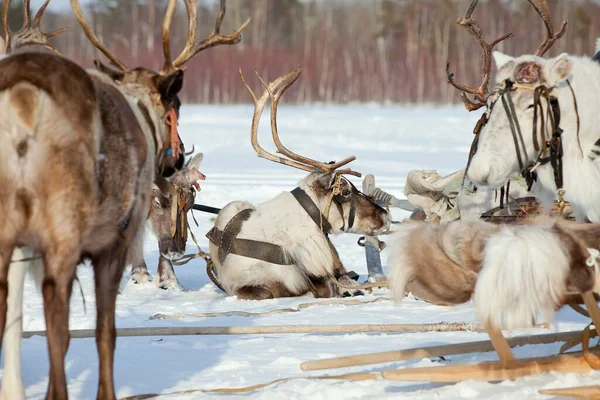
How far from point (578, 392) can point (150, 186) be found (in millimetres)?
1877

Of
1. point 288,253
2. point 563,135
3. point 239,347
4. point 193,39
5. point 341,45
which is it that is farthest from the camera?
point 341,45

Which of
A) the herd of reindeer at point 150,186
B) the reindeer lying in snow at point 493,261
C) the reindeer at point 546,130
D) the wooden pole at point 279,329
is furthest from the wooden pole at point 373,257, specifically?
the reindeer lying in snow at point 493,261

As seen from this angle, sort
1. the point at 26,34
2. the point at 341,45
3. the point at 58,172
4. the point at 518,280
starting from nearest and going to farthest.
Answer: the point at 58,172, the point at 518,280, the point at 26,34, the point at 341,45

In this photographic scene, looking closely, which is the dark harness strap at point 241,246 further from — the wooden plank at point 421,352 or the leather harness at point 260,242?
the wooden plank at point 421,352

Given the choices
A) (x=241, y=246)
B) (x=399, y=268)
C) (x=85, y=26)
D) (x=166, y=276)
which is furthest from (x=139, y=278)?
(x=399, y=268)

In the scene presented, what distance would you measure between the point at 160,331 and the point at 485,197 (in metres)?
3.18

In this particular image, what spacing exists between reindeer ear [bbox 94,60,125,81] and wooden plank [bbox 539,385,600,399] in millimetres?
2199

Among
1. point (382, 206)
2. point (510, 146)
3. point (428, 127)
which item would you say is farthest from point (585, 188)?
point (428, 127)

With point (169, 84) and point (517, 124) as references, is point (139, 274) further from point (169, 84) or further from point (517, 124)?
point (517, 124)

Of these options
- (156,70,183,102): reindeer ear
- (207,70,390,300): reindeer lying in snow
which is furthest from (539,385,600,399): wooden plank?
(207,70,390,300): reindeer lying in snow

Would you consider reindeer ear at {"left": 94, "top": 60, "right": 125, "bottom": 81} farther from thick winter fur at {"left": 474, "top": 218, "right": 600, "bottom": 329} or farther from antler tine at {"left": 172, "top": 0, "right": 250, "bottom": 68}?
thick winter fur at {"left": 474, "top": 218, "right": 600, "bottom": 329}

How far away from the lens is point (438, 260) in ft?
13.5

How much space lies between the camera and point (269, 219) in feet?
25.9

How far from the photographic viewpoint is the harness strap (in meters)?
7.84
